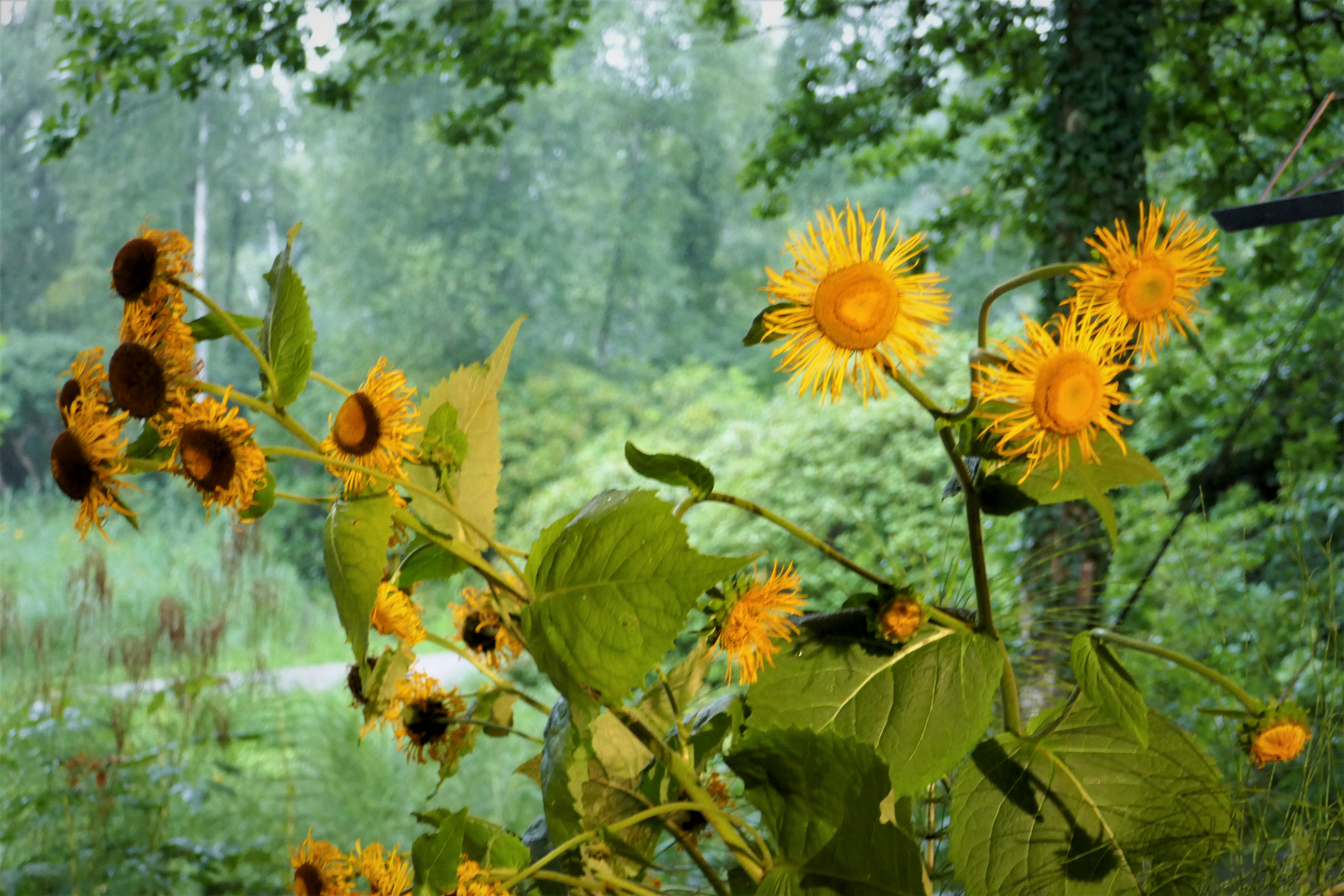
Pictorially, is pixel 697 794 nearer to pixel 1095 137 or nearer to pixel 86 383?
pixel 86 383

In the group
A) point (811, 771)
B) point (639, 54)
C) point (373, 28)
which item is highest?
point (639, 54)

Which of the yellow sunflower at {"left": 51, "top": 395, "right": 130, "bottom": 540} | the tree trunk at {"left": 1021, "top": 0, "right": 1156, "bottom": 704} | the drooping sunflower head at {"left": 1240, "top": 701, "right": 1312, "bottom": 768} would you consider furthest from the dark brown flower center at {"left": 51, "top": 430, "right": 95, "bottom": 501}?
the tree trunk at {"left": 1021, "top": 0, "right": 1156, "bottom": 704}

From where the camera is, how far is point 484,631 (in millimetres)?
276

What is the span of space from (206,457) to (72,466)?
0.03 metres

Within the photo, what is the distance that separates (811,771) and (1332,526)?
157cm

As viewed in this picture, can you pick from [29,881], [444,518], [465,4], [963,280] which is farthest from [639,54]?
[444,518]

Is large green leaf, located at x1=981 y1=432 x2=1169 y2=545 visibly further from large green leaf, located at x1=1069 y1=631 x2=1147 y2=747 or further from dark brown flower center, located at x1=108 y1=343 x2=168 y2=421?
dark brown flower center, located at x1=108 y1=343 x2=168 y2=421

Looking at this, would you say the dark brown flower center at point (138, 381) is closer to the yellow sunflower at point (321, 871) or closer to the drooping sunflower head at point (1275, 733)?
the yellow sunflower at point (321, 871)

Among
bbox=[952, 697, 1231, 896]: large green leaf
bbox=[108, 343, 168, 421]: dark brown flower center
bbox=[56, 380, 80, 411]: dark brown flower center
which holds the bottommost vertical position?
bbox=[952, 697, 1231, 896]: large green leaf

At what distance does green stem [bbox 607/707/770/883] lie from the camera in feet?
0.68

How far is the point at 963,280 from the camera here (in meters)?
3.53

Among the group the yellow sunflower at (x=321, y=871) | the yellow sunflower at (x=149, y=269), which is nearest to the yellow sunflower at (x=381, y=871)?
the yellow sunflower at (x=321, y=871)

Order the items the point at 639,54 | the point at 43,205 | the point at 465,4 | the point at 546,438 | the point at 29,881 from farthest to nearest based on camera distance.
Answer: the point at 639,54, the point at 546,438, the point at 43,205, the point at 465,4, the point at 29,881

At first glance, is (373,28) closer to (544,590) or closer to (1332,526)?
(1332,526)
